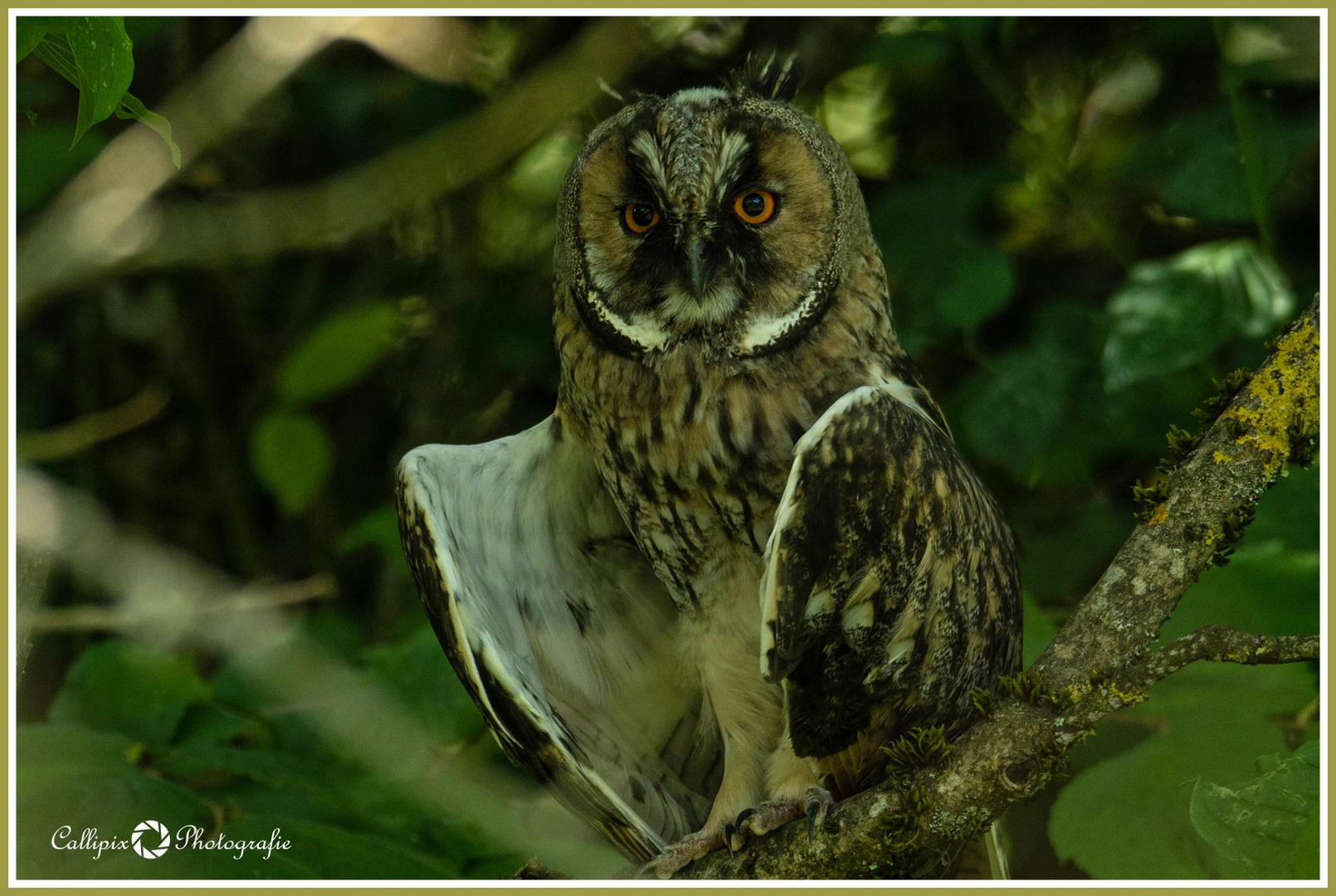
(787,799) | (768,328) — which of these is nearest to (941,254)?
(768,328)

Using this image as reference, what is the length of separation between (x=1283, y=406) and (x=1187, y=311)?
824 mm

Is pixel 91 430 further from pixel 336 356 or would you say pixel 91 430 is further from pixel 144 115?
pixel 144 115

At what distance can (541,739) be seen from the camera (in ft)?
6.36

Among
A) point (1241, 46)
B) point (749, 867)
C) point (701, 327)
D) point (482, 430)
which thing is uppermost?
point (1241, 46)

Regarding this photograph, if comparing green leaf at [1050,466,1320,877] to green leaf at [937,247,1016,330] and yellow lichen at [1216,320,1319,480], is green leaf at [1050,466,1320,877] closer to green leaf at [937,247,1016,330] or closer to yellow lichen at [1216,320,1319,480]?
yellow lichen at [1216,320,1319,480]

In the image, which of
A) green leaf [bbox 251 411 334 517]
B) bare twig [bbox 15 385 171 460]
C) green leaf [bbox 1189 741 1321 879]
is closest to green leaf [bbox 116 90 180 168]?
green leaf [bbox 1189 741 1321 879]

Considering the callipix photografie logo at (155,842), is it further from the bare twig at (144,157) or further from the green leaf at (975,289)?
the bare twig at (144,157)

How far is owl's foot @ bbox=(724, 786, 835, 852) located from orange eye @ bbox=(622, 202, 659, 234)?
0.93m

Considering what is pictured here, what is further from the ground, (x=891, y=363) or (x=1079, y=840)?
(x=891, y=363)

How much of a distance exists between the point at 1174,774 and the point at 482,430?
2143 mm

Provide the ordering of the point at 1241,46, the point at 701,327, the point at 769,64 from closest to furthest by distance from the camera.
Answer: the point at 701,327 → the point at 769,64 → the point at 1241,46

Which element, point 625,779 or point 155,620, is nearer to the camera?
point 625,779

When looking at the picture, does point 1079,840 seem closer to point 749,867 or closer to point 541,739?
point 749,867

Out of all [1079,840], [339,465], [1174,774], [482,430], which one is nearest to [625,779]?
[1079,840]
